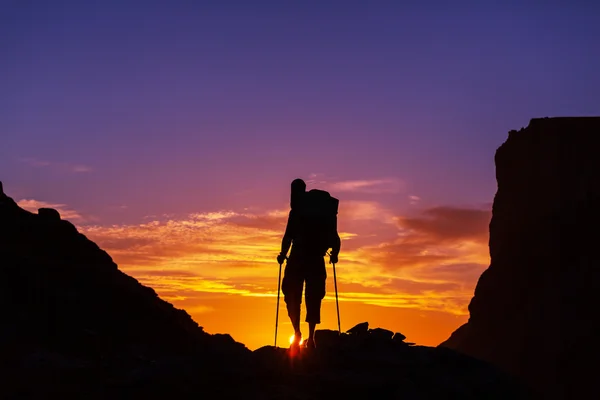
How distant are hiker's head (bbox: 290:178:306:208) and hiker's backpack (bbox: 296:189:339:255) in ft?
0.41

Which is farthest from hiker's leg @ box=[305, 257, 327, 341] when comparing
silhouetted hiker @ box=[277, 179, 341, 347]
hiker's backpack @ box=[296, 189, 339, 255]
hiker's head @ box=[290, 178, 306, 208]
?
hiker's head @ box=[290, 178, 306, 208]

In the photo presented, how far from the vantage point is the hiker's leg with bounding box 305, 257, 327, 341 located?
17.2 m

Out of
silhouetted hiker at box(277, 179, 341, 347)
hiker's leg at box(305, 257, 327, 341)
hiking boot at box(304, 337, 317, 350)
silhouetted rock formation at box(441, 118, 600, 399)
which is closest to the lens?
hiking boot at box(304, 337, 317, 350)

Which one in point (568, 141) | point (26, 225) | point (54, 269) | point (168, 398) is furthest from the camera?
point (568, 141)

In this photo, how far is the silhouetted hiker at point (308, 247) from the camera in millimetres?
17094

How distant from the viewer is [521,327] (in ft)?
206

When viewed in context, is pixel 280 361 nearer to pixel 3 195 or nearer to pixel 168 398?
pixel 168 398

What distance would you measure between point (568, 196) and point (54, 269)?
5050 centimetres

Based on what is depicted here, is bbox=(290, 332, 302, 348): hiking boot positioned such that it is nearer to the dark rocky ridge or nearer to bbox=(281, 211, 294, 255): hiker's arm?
the dark rocky ridge

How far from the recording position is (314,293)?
17.2 m

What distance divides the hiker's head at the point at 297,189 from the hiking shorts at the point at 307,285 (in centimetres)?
136

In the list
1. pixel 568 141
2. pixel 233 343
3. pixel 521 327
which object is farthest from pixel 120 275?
pixel 568 141

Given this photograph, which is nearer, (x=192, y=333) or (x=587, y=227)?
(x=192, y=333)

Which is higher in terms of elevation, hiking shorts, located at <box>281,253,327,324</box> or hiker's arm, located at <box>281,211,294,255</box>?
hiker's arm, located at <box>281,211,294,255</box>
